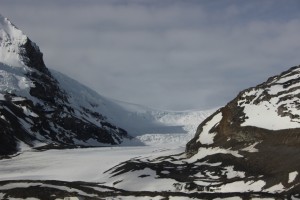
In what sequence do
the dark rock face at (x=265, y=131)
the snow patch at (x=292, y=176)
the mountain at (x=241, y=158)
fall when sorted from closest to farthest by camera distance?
the snow patch at (x=292, y=176) → the mountain at (x=241, y=158) → the dark rock face at (x=265, y=131)

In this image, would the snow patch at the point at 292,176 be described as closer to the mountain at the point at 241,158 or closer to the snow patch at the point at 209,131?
the mountain at the point at 241,158

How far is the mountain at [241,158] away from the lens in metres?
83.4

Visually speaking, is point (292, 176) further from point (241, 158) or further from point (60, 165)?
point (60, 165)

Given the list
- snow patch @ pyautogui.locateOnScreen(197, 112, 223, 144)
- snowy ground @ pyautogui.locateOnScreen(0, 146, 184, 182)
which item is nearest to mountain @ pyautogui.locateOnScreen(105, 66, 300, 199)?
snow patch @ pyautogui.locateOnScreen(197, 112, 223, 144)

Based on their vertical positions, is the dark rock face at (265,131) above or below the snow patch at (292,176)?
above

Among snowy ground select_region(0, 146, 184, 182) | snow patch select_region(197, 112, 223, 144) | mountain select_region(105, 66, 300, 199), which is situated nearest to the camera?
mountain select_region(105, 66, 300, 199)

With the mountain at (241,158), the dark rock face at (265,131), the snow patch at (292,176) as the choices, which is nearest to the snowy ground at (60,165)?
the mountain at (241,158)

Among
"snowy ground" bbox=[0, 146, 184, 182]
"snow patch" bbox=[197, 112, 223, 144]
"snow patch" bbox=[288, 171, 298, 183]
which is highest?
"snow patch" bbox=[197, 112, 223, 144]

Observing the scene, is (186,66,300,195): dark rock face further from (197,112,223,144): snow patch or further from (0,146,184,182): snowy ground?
(0,146,184,182): snowy ground

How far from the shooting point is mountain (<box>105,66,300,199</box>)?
83438 millimetres

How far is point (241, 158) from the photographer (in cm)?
10219

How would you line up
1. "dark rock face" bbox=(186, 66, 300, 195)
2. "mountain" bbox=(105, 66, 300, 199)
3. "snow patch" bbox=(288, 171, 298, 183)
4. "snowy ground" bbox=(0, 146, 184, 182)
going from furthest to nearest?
1. "snowy ground" bbox=(0, 146, 184, 182)
2. "dark rock face" bbox=(186, 66, 300, 195)
3. "mountain" bbox=(105, 66, 300, 199)
4. "snow patch" bbox=(288, 171, 298, 183)

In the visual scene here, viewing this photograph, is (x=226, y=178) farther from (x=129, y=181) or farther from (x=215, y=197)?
(x=215, y=197)

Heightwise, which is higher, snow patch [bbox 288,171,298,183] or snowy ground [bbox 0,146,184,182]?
snowy ground [bbox 0,146,184,182]
